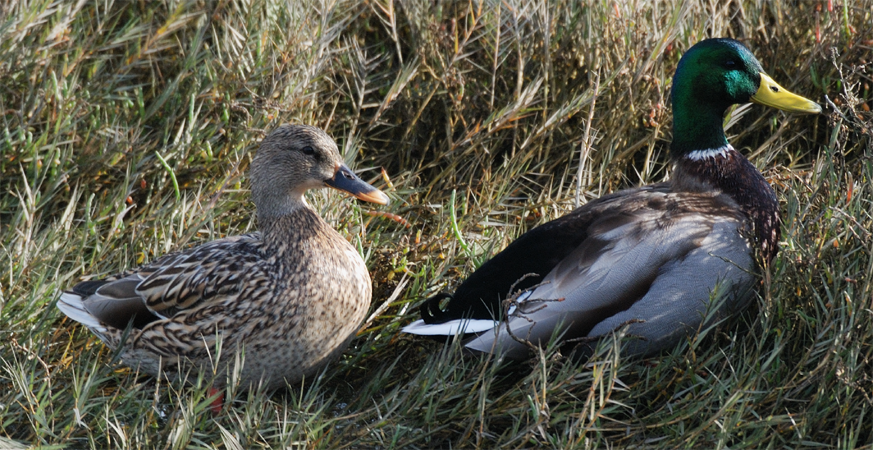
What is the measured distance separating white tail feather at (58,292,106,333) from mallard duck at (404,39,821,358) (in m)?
1.00

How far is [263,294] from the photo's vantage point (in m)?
3.13

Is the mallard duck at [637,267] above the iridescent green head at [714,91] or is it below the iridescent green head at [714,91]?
below

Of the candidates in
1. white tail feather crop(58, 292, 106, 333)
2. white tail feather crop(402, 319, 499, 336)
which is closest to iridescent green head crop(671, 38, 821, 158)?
white tail feather crop(402, 319, 499, 336)

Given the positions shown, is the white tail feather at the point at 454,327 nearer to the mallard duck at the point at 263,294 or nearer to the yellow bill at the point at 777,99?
the mallard duck at the point at 263,294

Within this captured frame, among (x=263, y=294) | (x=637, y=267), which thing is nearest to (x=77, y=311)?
(x=263, y=294)

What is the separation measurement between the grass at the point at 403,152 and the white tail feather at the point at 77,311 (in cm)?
9

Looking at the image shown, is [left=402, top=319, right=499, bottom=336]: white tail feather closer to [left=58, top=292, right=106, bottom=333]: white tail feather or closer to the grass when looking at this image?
the grass

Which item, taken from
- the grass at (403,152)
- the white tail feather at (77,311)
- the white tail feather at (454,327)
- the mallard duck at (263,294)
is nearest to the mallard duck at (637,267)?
the white tail feather at (454,327)

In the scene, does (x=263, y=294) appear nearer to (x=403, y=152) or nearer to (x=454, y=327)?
(x=454, y=327)

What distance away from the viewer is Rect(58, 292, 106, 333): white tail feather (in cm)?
316

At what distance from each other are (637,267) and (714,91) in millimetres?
833

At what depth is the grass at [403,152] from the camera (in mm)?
2875

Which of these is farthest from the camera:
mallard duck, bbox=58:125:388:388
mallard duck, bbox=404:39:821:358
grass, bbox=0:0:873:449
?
mallard duck, bbox=58:125:388:388

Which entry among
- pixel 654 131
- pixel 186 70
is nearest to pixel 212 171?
pixel 186 70
